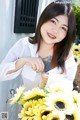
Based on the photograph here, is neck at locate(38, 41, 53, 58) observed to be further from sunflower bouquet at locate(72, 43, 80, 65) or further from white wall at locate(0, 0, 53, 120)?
sunflower bouquet at locate(72, 43, 80, 65)

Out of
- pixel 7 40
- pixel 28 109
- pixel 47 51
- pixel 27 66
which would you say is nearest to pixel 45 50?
pixel 47 51

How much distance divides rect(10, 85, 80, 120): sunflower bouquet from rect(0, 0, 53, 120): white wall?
1.52 feet

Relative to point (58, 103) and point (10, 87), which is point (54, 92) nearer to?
point (58, 103)

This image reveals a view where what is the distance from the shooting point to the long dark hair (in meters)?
1.09

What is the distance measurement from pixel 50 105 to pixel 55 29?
0.38 metres

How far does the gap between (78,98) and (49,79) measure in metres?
0.23

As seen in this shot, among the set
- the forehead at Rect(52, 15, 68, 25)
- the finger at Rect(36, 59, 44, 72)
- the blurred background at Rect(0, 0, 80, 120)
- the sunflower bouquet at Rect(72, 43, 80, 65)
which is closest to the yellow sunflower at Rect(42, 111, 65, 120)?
the finger at Rect(36, 59, 44, 72)

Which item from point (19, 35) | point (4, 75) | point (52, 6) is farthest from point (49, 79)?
point (19, 35)

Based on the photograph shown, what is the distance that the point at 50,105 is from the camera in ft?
2.70

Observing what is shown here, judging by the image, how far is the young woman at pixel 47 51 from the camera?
1.09 m

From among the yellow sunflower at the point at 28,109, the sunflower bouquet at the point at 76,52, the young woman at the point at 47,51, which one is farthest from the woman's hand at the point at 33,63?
the sunflower bouquet at the point at 76,52

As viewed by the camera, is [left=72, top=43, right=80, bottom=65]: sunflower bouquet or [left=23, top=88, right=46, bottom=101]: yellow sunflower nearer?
[left=23, top=88, right=46, bottom=101]: yellow sunflower

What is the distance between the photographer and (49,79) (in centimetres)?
111

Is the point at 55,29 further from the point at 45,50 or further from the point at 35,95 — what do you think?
the point at 35,95
